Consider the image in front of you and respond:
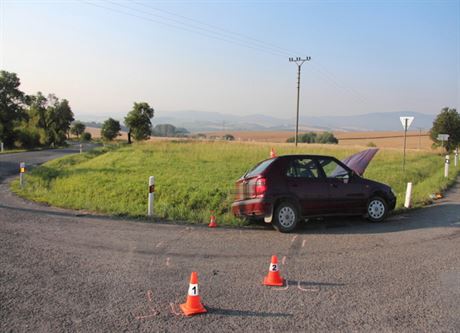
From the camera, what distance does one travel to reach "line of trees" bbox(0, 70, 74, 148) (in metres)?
45.2

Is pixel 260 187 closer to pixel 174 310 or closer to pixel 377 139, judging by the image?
pixel 174 310

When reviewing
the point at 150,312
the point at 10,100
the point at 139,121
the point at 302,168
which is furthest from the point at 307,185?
the point at 139,121

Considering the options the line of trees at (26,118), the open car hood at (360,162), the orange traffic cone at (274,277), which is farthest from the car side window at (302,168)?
the line of trees at (26,118)

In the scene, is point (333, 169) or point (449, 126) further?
point (449, 126)

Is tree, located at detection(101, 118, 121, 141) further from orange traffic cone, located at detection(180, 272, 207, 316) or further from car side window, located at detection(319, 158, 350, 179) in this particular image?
orange traffic cone, located at detection(180, 272, 207, 316)

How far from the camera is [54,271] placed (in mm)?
5500

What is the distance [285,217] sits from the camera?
817 centimetres

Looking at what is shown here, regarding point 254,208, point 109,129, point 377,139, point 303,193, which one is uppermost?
point 109,129

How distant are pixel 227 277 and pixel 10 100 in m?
54.7

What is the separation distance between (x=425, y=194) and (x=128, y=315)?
39.9 ft

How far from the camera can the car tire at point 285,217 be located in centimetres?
814

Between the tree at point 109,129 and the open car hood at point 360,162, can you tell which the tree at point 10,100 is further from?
the open car hood at point 360,162

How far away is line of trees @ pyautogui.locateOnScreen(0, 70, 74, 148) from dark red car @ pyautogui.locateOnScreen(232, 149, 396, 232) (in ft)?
141

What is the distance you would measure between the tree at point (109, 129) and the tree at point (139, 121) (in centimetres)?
1282
